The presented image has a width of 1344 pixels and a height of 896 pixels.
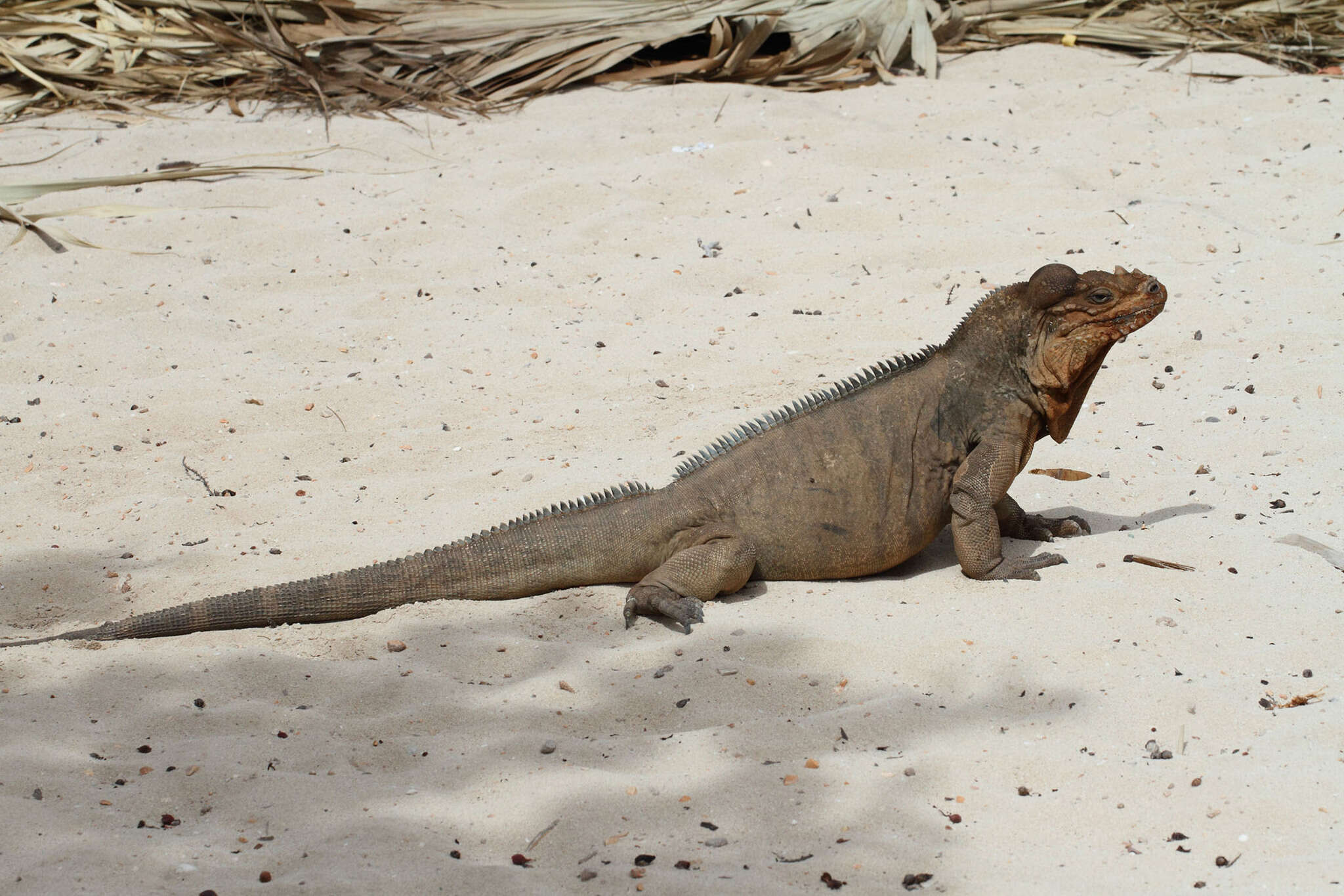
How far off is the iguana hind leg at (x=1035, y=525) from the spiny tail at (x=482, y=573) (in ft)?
4.29

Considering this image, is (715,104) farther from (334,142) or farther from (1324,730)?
(1324,730)

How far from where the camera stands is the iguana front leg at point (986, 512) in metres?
4.03

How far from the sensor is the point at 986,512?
4.03m

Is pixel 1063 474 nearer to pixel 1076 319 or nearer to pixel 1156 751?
pixel 1076 319

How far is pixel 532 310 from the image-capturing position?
20.7 ft

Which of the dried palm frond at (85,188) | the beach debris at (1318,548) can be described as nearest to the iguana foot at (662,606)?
the beach debris at (1318,548)

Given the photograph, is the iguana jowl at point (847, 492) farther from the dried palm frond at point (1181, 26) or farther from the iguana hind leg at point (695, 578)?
the dried palm frond at point (1181, 26)

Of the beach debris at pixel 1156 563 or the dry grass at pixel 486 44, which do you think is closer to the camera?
the beach debris at pixel 1156 563

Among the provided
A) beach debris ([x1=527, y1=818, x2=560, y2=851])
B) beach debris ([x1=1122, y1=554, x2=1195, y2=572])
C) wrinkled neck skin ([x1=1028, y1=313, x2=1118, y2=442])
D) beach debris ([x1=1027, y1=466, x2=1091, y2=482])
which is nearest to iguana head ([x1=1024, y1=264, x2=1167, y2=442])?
wrinkled neck skin ([x1=1028, y1=313, x2=1118, y2=442])

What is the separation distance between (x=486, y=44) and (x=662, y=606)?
20.2 feet

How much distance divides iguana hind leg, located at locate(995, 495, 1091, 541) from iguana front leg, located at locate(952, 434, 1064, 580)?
286 mm

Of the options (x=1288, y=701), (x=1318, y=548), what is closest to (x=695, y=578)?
(x=1288, y=701)

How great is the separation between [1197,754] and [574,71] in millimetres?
7028

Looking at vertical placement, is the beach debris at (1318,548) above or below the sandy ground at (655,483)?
below
